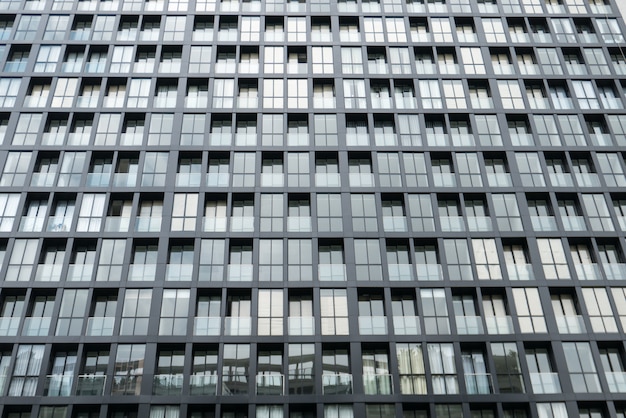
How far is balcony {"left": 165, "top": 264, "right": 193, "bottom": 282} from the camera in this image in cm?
3653

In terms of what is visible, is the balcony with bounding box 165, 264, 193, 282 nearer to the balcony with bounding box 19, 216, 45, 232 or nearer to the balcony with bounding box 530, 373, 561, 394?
the balcony with bounding box 19, 216, 45, 232

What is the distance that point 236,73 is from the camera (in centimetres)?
4491

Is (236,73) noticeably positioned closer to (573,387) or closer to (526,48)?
(526,48)

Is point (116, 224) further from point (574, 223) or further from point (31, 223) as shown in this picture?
point (574, 223)

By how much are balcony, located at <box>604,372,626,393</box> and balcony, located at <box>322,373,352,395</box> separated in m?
14.1

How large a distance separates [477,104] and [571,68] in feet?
27.5

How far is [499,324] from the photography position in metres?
35.4

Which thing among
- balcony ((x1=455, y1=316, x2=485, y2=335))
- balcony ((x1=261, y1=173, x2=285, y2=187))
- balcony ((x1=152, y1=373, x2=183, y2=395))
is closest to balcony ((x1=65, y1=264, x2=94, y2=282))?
balcony ((x1=152, y1=373, x2=183, y2=395))

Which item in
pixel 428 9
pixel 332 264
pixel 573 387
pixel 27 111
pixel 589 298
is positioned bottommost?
pixel 573 387

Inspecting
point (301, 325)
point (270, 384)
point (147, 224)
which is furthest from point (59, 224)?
point (270, 384)

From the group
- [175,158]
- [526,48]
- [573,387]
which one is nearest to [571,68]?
[526,48]

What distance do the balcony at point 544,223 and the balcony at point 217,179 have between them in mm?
19652

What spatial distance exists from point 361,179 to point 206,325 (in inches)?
539

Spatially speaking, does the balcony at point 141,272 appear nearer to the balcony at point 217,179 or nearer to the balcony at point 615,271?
the balcony at point 217,179
